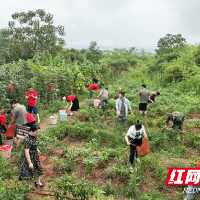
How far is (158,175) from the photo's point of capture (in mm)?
5508

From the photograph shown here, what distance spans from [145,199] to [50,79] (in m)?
8.07

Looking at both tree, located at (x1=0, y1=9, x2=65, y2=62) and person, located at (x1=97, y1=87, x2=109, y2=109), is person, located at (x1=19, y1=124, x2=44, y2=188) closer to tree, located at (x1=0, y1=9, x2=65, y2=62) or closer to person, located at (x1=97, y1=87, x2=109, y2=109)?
person, located at (x1=97, y1=87, x2=109, y2=109)

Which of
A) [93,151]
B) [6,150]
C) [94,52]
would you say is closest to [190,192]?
[93,151]

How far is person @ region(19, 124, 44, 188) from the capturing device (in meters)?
4.41

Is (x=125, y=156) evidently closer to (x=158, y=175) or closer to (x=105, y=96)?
(x=158, y=175)

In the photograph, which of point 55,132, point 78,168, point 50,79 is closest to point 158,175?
point 78,168

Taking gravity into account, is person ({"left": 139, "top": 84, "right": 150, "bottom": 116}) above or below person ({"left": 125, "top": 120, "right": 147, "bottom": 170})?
above

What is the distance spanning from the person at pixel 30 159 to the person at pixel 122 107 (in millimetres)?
3741

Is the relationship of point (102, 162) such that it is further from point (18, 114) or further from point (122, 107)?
point (18, 114)

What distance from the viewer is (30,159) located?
181 inches

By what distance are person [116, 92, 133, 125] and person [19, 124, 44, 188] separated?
374cm

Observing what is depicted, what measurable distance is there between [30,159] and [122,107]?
4.18 meters

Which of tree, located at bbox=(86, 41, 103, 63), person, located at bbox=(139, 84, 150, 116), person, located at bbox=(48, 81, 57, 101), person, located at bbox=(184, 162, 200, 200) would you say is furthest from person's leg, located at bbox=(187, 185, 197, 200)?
tree, located at bbox=(86, 41, 103, 63)

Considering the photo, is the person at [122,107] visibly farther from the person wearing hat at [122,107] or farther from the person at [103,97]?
the person at [103,97]
